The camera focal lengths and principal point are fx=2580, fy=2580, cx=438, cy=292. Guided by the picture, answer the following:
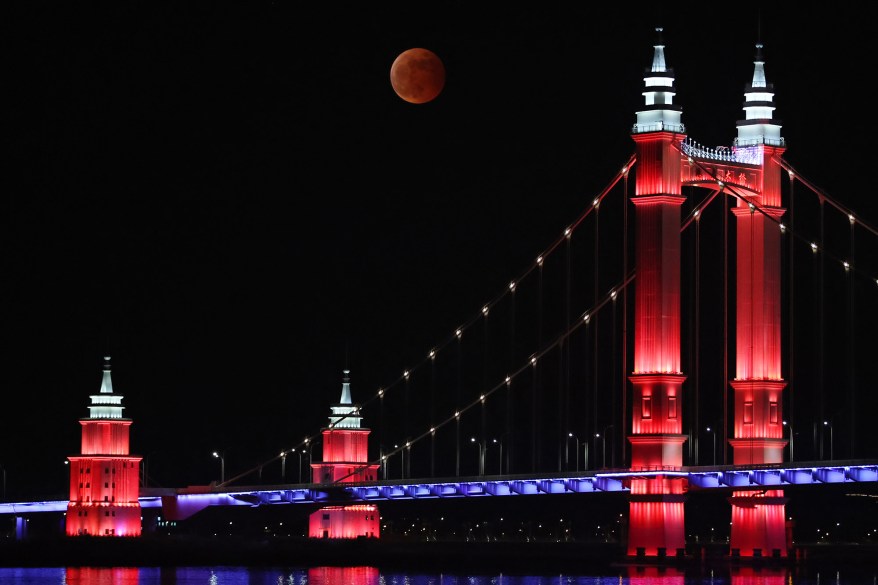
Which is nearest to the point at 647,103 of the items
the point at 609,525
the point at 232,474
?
the point at 232,474

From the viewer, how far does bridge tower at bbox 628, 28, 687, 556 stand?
77.3m

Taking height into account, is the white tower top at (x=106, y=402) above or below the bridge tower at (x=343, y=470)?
above

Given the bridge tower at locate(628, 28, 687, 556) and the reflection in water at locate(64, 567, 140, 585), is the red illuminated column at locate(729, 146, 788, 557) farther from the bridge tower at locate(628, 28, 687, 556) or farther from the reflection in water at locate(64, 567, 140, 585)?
the reflection in water at locate(64, 567, 140, 585)

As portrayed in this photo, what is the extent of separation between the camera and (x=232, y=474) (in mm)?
125562

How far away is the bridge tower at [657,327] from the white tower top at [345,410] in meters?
35.4

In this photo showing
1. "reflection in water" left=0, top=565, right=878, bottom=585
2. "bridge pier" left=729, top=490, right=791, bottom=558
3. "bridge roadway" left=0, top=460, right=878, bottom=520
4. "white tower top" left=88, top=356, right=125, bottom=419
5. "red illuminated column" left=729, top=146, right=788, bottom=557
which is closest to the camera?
"bridge roadway" left=0, top=460, right=878, bottom=520

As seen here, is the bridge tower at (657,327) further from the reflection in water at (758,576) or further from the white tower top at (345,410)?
the white tower top at (345,410)

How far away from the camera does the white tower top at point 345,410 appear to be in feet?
373

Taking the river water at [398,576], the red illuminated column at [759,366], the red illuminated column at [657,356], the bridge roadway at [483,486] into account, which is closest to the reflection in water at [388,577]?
the river water at [398,576]

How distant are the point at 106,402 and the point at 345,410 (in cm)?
1386

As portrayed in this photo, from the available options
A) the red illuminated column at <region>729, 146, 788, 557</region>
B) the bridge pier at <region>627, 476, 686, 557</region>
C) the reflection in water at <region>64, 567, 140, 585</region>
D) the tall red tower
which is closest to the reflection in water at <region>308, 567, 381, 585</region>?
the reflection in water at <region>64, 567, 140, 585</region>

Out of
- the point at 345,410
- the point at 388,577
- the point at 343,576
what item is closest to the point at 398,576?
the point at 388,577

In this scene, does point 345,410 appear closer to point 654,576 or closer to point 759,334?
point 759,334

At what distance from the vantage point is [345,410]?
11525cm
